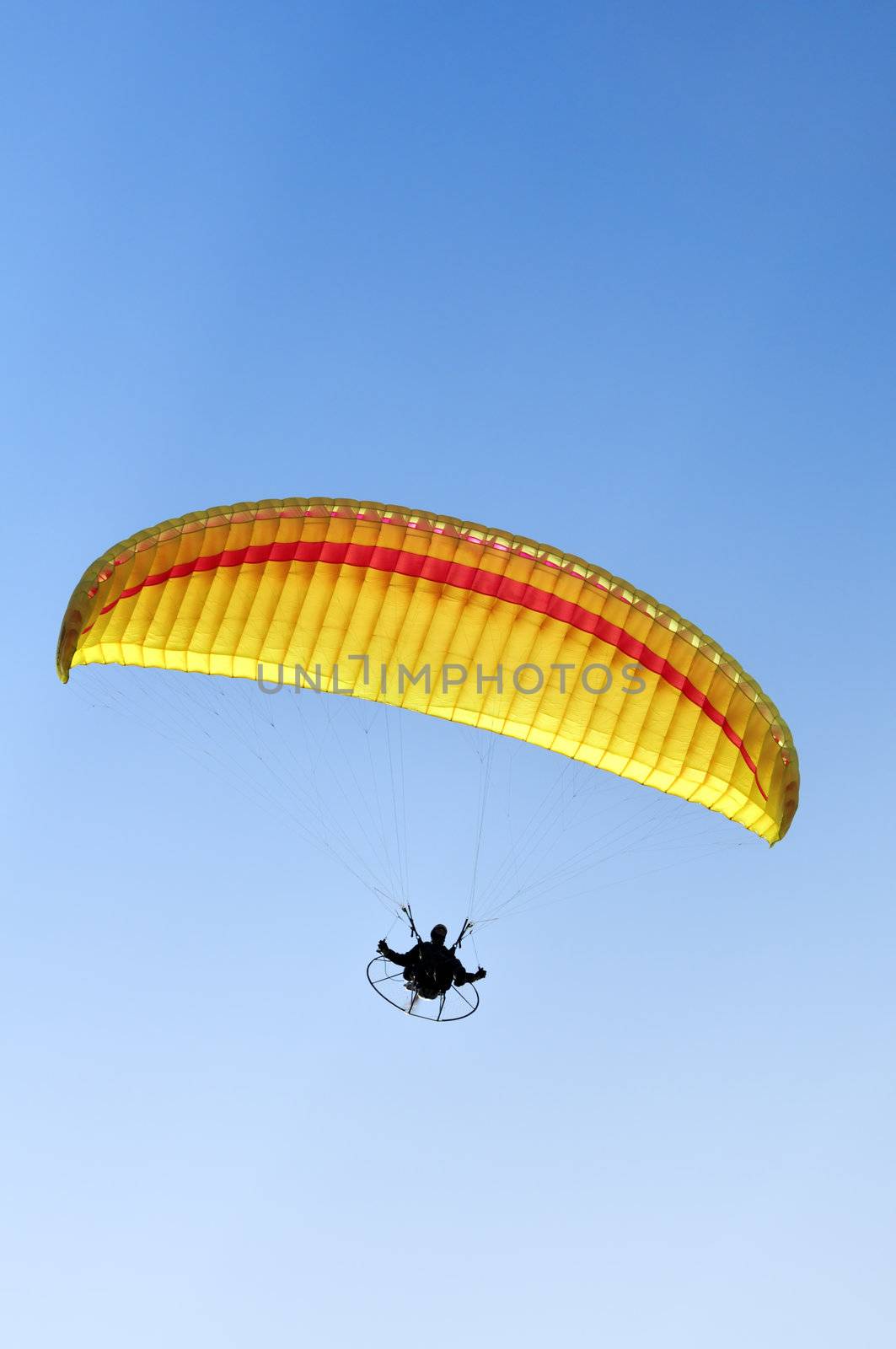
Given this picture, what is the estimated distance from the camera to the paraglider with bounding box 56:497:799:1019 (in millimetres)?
15992

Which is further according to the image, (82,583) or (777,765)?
(777,765)

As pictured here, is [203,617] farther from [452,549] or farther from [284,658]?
Result: [452,549]

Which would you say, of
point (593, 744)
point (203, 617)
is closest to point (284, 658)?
point (203, 617)

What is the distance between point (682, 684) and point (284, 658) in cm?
446

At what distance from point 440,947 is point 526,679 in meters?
3.12

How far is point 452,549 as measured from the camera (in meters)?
16.2

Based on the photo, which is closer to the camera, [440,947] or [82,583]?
[82,583]

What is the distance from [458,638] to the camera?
54.3 feet

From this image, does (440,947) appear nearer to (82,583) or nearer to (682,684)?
(682,684)

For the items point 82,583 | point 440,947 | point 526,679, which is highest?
point 526,679

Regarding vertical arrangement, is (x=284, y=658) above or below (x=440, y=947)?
above

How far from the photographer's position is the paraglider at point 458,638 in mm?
15992

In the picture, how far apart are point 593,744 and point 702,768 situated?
1250mm

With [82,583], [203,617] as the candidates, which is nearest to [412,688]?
[203,617]
